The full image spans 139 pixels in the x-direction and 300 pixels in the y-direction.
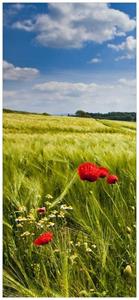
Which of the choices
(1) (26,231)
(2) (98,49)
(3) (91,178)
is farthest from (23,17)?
(1) (26,231)

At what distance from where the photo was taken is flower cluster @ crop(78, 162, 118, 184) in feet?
3.30

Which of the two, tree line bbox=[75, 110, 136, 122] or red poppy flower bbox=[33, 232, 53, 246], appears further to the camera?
tree line bbox=[75, 110, 136, 122]

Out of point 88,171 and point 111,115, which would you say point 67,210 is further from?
point 111,115

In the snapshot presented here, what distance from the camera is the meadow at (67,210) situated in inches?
38.4

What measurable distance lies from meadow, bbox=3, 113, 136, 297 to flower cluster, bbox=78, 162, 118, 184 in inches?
0.7

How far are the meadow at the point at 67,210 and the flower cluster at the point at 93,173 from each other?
2 cm

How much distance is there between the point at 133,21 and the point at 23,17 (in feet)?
0.98

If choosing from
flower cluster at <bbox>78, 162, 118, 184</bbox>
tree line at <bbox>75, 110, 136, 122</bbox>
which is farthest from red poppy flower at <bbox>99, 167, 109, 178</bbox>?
tree line at <bbox>75, 110, 136, 122</bbox>

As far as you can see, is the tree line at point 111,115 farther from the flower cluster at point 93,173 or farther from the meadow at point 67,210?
the flower cluster at point 93,173

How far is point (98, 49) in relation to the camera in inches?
42.5

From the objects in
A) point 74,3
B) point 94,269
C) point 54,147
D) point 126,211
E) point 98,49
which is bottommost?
point 94,269

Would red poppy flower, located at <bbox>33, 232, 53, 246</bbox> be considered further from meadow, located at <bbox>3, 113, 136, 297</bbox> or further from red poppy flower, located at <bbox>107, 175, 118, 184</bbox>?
red poppy flower, located at <bbox>107, 175, 118, 184</bbox>

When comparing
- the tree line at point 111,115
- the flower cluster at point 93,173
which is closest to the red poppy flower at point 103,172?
the flower cluster at point 93,173

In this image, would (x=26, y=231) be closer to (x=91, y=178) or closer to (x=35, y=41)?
(x=91, y=178)
